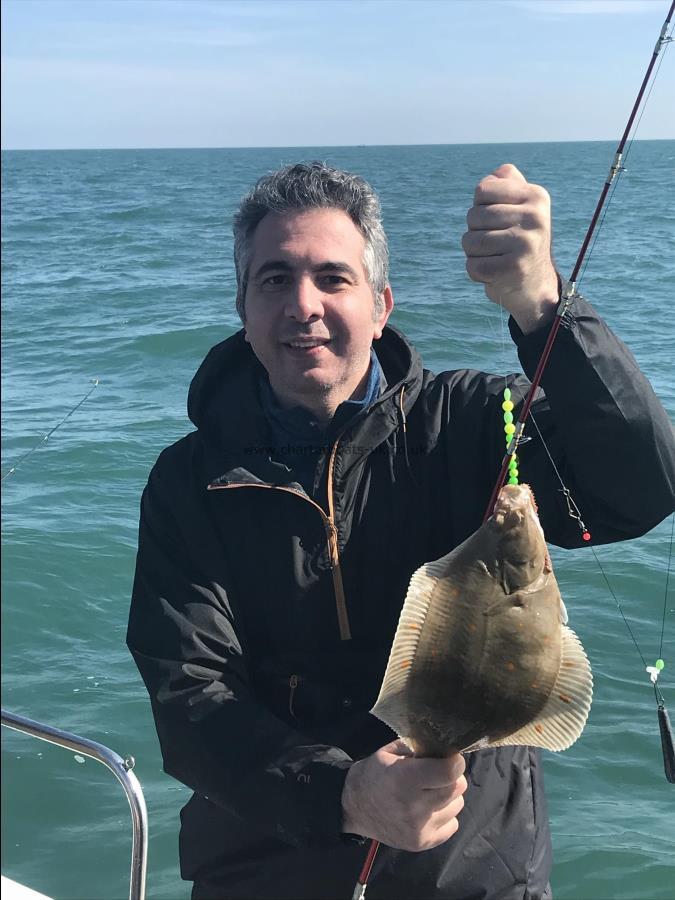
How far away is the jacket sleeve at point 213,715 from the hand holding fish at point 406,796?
0.37ft

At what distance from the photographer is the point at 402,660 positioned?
2027mm

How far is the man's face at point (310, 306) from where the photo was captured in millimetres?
2742

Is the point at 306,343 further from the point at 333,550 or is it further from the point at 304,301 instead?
the point at 333,550

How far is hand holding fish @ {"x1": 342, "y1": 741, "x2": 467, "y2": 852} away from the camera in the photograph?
6.74 ft

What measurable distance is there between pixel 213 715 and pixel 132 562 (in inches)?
198

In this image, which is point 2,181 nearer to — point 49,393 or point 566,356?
point 566,356

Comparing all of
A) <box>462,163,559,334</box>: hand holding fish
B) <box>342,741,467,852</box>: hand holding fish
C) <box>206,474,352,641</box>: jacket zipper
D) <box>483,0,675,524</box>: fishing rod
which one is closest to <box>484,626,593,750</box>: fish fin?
<box>342,741,467,852</box>: hand holding fish

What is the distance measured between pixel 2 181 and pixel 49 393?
9120 mm

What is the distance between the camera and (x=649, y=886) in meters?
4.17

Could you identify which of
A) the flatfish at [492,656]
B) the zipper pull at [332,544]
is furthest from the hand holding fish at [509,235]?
the zipper pull at [332,544]

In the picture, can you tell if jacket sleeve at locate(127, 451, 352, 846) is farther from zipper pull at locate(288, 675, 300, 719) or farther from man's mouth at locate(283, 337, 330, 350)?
man's mouth at locate(283, 337, 330, 350)

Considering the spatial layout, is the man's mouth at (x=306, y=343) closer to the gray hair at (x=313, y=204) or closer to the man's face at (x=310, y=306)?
the man's face at (x=310, y=306)

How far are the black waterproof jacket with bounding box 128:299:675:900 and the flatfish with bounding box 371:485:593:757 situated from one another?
0.43 m

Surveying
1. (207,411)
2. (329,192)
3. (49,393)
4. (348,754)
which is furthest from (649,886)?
(49,393)
